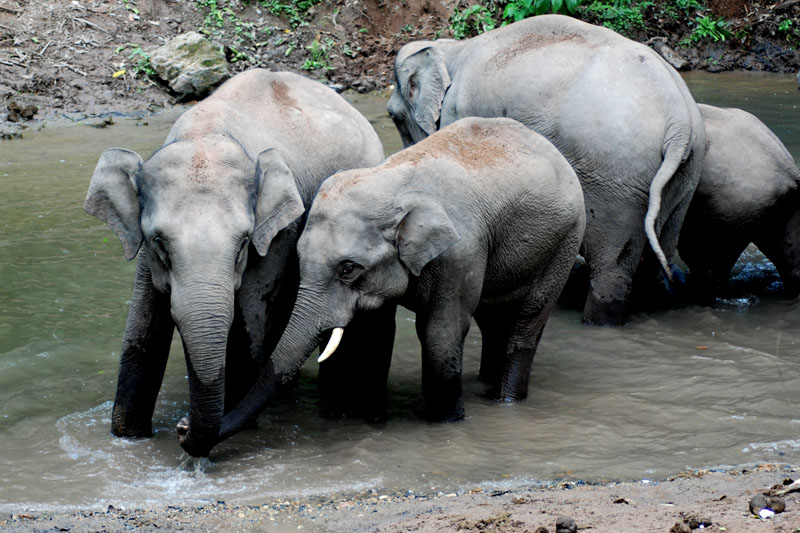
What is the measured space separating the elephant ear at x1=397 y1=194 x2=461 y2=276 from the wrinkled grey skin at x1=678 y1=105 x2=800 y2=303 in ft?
9.41

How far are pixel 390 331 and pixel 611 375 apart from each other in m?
1.49

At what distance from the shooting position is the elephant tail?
6402 millimetres

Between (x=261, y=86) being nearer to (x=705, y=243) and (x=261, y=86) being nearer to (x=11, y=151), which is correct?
(x=705, y=243)

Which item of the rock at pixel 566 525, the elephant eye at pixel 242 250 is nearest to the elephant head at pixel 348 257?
the elephant eye at pixel 242 250

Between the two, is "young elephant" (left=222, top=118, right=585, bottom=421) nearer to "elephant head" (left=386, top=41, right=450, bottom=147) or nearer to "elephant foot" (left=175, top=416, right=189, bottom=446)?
"elephant foot" (left=175, top=416, right=189, bottom=446)

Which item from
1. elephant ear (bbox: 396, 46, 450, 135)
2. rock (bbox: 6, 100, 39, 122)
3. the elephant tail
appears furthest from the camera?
rock (bbox: 6, 100, 39, 122)

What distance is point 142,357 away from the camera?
5.02 m

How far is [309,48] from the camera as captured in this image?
48.9 feet

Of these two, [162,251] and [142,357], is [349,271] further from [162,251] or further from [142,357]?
[142,357]

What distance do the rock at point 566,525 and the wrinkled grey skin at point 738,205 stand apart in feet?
12.9

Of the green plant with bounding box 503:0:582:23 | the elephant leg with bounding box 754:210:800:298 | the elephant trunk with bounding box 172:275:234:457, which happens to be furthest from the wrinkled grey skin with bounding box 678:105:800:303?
the green plant with bounding box 503:0:582:23

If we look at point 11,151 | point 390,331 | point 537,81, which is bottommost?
point 11,151

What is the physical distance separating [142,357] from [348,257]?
3.48 feet

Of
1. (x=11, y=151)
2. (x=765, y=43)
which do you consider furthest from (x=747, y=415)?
(x=765, y=43)
